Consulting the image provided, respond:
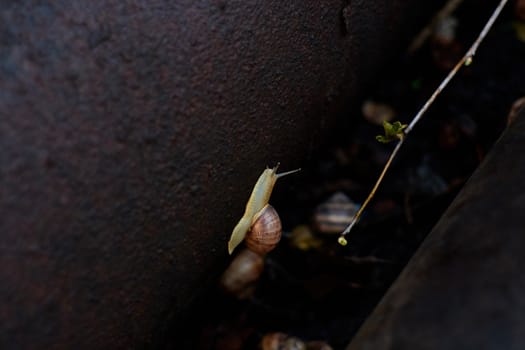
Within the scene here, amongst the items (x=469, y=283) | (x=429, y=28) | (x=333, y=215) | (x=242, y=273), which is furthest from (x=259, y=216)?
(x=429, y=28)

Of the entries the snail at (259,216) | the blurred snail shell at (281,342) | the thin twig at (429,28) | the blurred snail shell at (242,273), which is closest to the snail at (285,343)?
the blurred snail shell at (281,342)

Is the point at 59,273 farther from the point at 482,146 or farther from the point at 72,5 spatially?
the point at 482,146

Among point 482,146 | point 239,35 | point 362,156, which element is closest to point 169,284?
point 239,35

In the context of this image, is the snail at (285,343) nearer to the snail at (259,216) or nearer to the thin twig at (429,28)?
the snail at (259,216)

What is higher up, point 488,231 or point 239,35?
point 239,35

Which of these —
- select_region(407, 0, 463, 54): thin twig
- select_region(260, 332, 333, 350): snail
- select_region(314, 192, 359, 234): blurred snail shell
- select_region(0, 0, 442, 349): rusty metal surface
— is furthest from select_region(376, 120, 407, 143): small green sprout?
select_region(407, 0, 463, 54): thin twig

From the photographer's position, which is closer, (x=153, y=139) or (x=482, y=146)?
(x=153, y=139)

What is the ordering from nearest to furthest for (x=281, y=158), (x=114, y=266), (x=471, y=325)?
1. (x=471, y=325)
2. (x=114, y=266)
3. (x=281, y=158)
